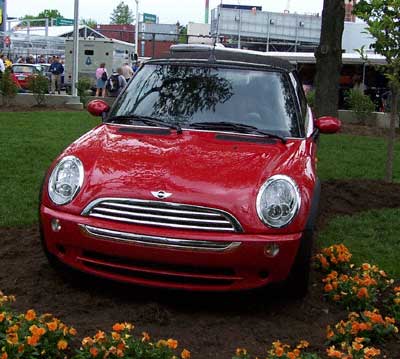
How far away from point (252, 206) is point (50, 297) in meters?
1.48

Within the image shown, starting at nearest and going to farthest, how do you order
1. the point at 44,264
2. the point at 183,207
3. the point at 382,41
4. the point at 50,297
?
the point at 183,207
the point at 50,297
the point at 44,264
the point at 382,41

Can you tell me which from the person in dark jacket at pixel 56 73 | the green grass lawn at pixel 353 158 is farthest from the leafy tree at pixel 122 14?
the green grass lawn at pixel 353 158

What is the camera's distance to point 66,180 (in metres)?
4.36

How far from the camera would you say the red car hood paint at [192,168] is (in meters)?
4.07

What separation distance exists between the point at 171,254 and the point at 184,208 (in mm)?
288

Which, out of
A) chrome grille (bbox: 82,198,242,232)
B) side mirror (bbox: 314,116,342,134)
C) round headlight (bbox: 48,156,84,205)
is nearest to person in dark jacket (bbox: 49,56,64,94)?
side mirror (bbox: 314,116,342,134)

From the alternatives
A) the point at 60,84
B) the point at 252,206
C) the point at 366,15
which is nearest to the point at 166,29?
the point at 60,84

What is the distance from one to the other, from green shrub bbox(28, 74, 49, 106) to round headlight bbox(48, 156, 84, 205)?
46.5ft

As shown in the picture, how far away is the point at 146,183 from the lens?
163 inches

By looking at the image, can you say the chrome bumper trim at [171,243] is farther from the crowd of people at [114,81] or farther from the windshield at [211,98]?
the crowd of people at [114,81]

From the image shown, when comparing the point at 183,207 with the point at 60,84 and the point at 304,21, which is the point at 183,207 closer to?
the point at 60,84

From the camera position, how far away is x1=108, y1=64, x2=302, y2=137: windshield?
5.24m

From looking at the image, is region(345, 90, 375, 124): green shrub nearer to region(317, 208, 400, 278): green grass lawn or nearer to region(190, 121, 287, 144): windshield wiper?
region(317, 208, 400, 278): green grass lawn

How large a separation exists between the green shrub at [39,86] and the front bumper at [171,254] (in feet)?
47.5
